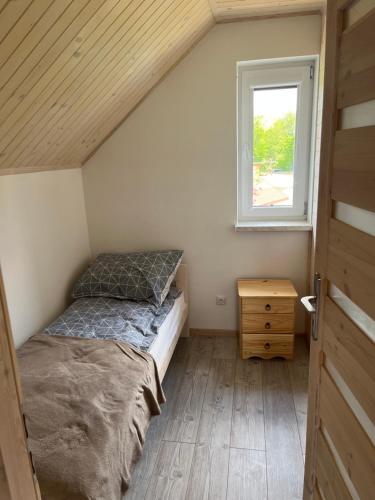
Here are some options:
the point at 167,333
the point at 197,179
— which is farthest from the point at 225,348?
the point at 197,179

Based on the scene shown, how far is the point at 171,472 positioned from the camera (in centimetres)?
178

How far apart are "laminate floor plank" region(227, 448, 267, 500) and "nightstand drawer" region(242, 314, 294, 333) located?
3.00ft

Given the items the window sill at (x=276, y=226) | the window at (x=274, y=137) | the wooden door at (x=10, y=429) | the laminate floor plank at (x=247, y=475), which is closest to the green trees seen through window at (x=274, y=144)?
the window at (x=274, y=137)

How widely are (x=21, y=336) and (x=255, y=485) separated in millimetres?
1526

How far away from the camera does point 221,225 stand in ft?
9.44

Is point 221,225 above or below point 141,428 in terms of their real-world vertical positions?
above

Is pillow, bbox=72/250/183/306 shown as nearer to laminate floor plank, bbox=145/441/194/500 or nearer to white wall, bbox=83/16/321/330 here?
white wall, bbox=83/16/321/330

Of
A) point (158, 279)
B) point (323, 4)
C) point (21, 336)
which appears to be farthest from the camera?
point (158, 279)

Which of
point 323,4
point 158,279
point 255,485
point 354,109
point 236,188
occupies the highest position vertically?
point 323,4

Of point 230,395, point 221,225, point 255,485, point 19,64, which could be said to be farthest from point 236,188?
point 255,485

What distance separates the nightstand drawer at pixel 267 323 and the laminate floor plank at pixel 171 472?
3.20ft

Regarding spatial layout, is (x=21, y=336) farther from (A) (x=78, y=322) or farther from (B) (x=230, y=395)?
(B) (x=230, y=395)

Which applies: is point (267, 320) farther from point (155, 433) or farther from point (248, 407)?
point (155, 433)

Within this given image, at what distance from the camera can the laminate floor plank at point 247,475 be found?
1.66 meters
